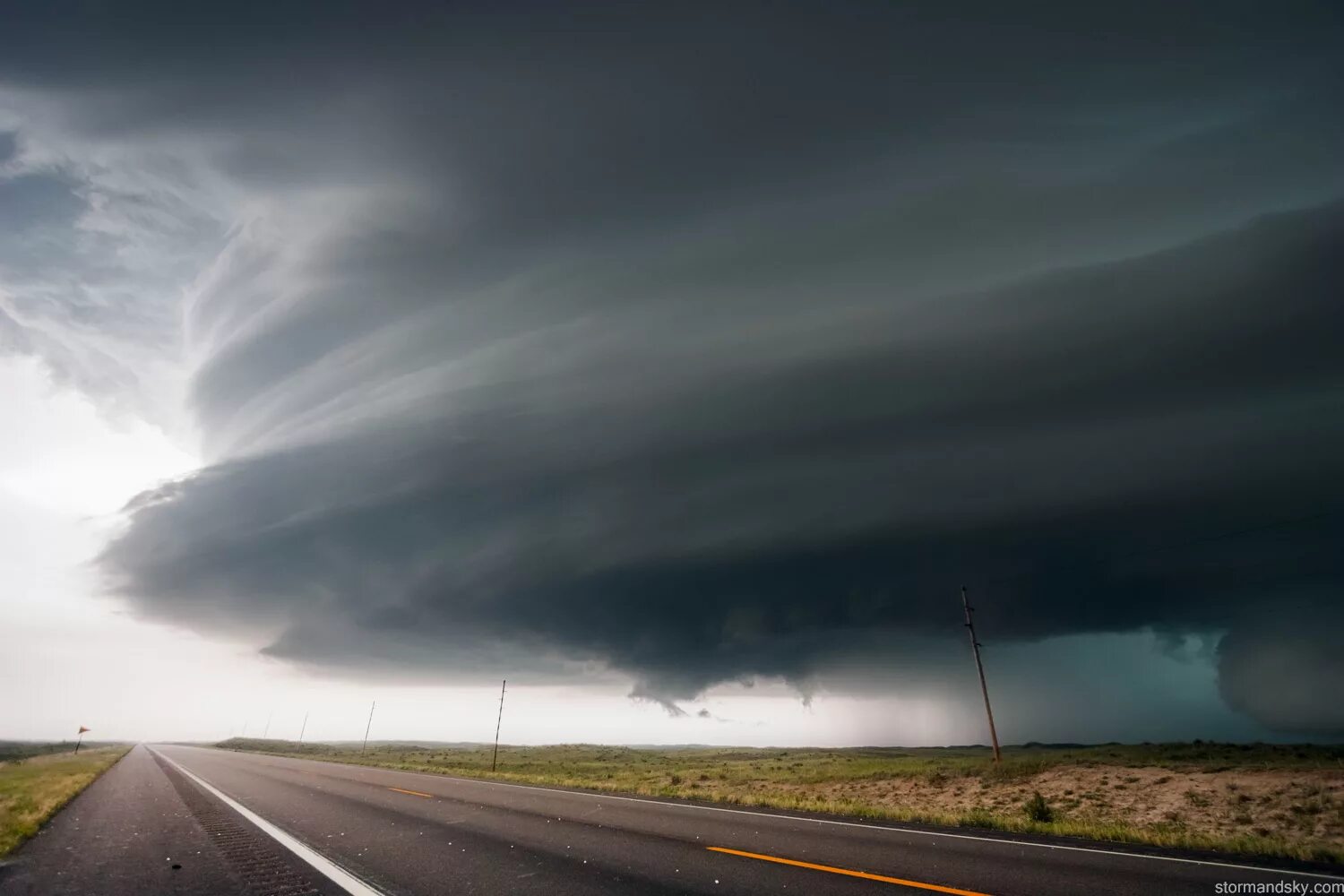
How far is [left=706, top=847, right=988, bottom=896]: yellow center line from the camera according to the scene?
8.07 metres

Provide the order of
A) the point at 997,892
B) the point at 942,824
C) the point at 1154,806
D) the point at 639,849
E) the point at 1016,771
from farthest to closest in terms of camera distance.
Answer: the point at 1016,771, the point at 1154,806, the point at 942,824, the point at 639,849, the point at 997,892

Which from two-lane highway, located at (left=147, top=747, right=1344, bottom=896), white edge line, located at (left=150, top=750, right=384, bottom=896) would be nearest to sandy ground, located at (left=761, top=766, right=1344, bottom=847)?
two-lane highway, located at (left=147, top=747, right=1344, bottom=896)

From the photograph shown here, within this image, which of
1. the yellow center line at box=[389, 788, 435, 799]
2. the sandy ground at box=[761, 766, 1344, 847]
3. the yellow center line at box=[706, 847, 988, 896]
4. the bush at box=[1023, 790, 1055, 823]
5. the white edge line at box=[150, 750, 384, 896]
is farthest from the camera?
the yellow center line at box=[389, 788, 435, 799]

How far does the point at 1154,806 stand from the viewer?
2520 centimetres

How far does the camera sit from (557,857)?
10.7 meters

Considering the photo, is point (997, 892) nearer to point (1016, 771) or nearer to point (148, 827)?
point (148, 827)

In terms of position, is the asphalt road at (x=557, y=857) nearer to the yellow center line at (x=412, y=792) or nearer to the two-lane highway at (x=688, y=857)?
the two-lane highway at (x=688, y=857)

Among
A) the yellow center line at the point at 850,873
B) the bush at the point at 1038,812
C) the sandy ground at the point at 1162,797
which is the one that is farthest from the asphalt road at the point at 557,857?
the sandy ground at the point at 1162,797

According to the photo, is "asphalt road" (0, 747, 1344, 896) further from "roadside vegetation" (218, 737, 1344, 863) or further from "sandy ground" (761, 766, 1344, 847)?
"sandy ground" (761, 766, 1344, 847)

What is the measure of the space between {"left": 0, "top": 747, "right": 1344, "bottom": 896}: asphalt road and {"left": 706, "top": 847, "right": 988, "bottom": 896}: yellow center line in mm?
44

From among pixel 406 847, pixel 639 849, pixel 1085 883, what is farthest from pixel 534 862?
pixel 1085 883

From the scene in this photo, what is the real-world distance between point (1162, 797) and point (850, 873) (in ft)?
89.7

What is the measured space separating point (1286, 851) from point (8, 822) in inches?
1169

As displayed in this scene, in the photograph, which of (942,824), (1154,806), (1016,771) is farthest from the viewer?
(1016,771)
